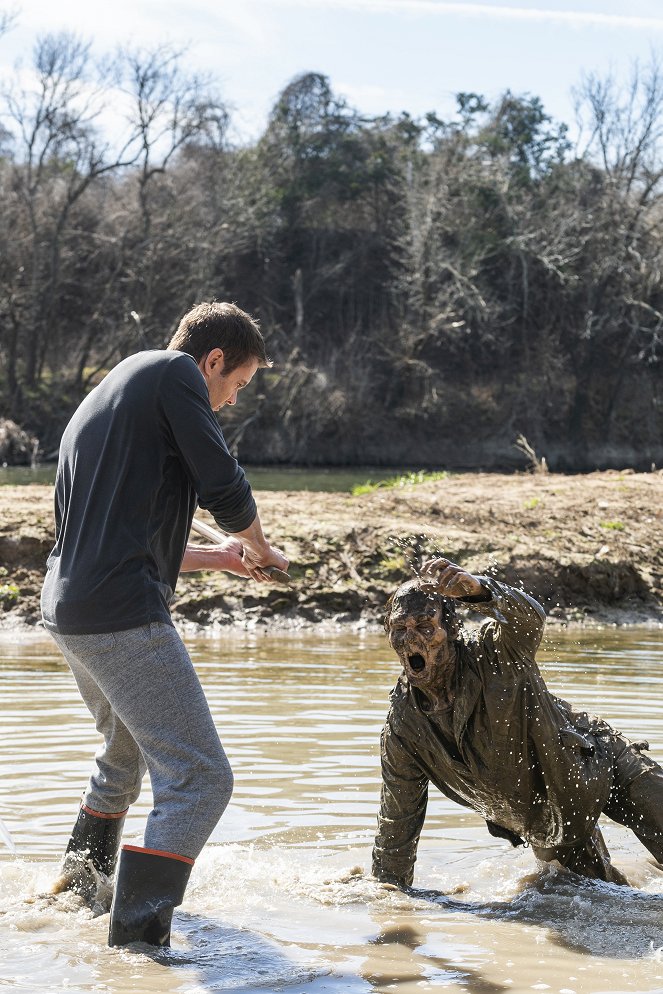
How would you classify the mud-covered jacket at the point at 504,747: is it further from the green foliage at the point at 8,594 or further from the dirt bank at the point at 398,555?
the green foliage at the point at 8,594

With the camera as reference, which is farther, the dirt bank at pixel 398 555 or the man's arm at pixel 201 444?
the dirt bank at pixel 398 555

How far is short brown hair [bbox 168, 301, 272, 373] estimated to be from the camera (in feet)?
12.4

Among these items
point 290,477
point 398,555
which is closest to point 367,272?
point 290,477

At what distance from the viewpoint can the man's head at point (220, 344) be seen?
378 centimetres

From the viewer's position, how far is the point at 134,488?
3.50 m

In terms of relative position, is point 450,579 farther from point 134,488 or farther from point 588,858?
point 588,858

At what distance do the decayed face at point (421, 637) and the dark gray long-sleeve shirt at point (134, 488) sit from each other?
778 mm

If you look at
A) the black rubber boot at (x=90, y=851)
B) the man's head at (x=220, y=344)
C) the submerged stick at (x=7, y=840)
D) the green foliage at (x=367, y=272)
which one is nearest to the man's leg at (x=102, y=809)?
the black rubber boot at (x=90, y=851)

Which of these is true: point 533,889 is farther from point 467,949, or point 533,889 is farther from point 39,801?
point 39,801

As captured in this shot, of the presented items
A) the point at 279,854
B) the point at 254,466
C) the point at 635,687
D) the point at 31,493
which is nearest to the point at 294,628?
the point at 635,687

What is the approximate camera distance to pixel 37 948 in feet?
12.5

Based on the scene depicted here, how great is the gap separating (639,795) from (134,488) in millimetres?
2172

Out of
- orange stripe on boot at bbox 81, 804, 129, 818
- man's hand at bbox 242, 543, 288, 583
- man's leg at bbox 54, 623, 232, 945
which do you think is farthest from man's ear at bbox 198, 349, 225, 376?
orange stripe on boot at bbox 81, 804, 129, 818

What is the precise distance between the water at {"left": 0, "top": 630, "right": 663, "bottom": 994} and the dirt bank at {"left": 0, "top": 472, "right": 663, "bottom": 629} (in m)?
3.06
